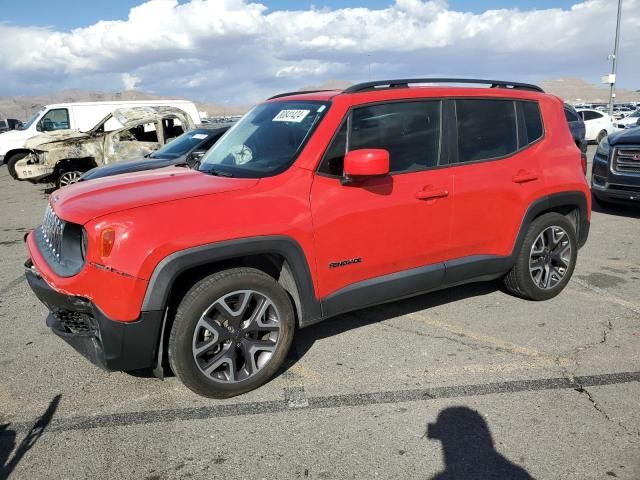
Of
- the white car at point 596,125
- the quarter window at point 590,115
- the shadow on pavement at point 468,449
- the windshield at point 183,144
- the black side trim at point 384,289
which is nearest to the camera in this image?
the shadow on pavement at point 468,449

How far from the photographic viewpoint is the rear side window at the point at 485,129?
4062mm

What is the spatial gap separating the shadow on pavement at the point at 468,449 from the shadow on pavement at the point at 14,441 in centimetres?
212

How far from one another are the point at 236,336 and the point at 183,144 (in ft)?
21.5

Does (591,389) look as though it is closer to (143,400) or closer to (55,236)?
(143,400)

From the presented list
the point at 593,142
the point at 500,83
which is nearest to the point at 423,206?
the point at 500,83

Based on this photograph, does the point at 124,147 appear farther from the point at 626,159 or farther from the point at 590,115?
the point at 590,115

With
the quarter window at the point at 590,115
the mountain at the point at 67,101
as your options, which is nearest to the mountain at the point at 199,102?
the mountain at the point at 67,101

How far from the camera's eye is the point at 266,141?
12.6 feet

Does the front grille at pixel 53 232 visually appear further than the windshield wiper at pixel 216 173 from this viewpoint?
No

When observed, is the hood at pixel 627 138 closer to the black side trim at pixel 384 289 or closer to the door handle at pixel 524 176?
the door handle at pixel 524 176

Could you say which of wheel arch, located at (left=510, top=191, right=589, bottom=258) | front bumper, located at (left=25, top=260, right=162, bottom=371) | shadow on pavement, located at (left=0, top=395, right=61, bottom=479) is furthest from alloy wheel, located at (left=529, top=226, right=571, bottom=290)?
shadow on pavement, located at (left=0, top=395, right=61, bottom=479)

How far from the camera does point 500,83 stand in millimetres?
4512

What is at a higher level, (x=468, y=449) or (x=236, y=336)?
(x=236, y=336)

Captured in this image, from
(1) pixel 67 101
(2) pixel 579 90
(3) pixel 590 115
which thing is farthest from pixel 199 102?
(3) pixel 590 115
